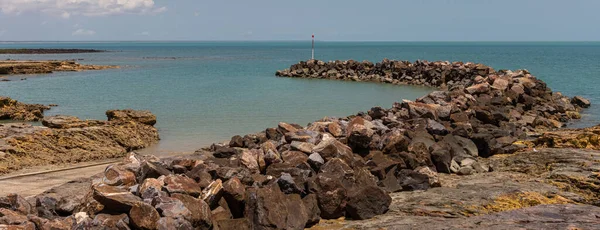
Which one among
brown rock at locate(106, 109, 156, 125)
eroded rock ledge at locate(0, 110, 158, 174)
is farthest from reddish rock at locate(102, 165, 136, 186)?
brown rock at locate(106, 109, 156, 125)

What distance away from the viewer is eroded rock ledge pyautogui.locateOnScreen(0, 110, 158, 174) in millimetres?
13461

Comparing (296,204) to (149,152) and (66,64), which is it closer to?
(149,152)

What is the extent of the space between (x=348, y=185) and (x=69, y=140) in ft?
30.8

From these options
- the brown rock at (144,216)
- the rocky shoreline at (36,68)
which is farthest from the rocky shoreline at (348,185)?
the rocky shoreline at (36,68)

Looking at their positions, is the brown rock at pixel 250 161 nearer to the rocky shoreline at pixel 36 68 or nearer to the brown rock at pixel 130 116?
the brown rock at pixel 130 116

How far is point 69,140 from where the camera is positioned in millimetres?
14812

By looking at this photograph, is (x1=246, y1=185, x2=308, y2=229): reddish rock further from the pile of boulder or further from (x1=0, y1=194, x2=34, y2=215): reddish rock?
the pile of boulder

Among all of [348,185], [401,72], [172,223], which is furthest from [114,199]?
[401,72]

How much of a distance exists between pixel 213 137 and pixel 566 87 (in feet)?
98.3

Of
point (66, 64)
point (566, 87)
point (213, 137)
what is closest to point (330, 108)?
point (213, 137)

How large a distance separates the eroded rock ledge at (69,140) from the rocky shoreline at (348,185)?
4.73 m

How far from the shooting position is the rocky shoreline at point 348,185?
6.93 meters

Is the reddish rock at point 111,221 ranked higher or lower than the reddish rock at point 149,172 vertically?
lower

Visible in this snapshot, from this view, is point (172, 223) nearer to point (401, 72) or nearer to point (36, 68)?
point (401, 72)
